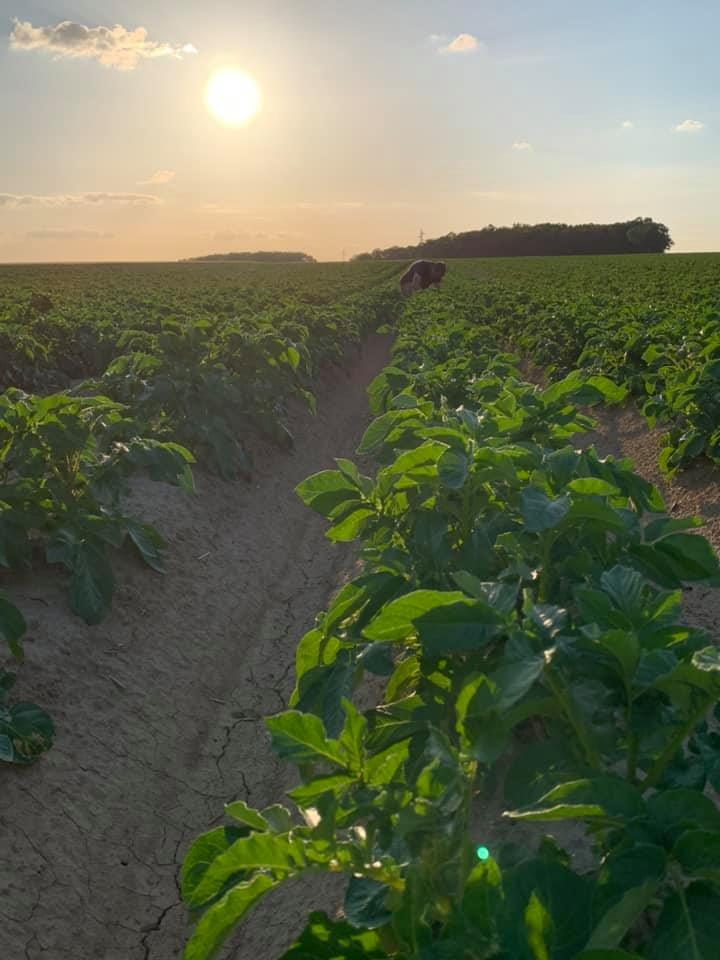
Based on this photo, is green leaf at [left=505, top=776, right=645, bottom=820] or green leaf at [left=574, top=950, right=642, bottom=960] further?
green leaf at [left=505, top=776, right=645, bottom=820]

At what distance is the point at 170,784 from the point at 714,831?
2.81 metres

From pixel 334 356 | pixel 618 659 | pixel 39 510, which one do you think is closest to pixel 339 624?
pixel 618 659

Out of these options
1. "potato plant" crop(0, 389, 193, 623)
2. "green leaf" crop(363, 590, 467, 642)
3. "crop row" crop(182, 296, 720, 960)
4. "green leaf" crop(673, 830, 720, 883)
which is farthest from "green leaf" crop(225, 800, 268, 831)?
"potato plant" crop(0, 389, 193, 623)

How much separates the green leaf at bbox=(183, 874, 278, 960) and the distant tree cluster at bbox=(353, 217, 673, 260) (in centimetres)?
8644

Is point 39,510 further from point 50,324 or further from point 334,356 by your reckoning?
point 50,324

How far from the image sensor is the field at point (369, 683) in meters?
1.25

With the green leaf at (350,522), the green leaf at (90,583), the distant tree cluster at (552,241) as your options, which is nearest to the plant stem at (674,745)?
the green leaf at (350,522)

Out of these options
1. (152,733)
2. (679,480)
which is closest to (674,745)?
(152,733)

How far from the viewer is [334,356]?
12.6 m

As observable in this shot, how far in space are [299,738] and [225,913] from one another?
26cm

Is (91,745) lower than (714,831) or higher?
lower

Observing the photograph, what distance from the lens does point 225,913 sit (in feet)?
3.86

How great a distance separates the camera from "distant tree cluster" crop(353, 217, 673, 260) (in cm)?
8156

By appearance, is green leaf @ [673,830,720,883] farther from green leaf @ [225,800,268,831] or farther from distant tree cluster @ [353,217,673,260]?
distant tree cluster @ [353,217,673,260]
